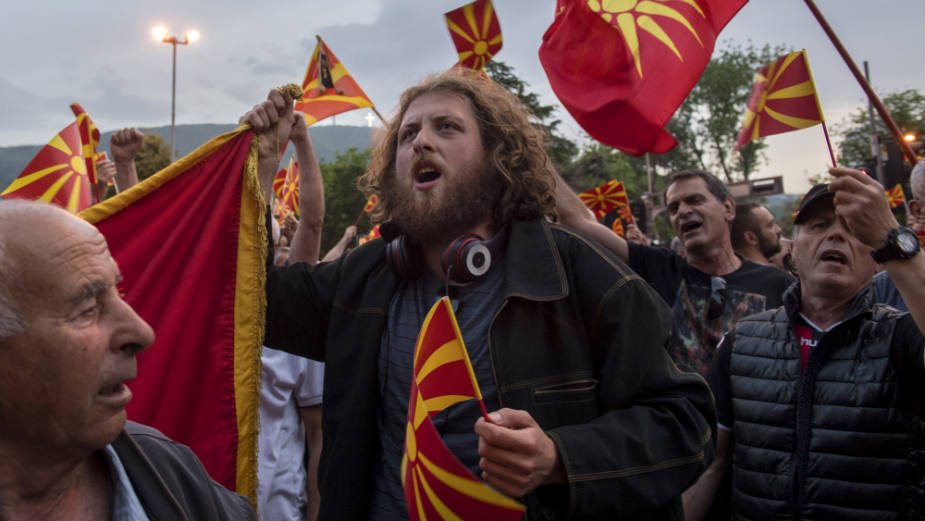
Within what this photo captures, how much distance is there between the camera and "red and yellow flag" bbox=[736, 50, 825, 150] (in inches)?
132

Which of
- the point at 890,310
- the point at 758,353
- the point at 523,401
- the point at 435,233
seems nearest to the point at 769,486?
the point at 758,353

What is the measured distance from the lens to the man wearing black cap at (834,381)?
2270 mm

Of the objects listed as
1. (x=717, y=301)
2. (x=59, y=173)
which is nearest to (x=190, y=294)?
(x=717, y=301)

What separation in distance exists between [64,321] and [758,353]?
2.28 meters

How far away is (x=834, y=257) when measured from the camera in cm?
279

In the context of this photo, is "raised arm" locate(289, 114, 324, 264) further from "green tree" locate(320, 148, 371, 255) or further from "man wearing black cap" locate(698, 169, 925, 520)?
"green tree" locate(320, 148, 371, 255)

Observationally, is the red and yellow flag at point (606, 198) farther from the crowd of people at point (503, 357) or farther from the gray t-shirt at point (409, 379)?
the gray t-shirt at point (409, 379)

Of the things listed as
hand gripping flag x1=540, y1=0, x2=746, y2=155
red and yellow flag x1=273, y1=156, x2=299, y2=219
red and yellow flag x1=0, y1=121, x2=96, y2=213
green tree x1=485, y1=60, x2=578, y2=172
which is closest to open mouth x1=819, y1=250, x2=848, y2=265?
hand gripping flag x1=540, y1=0, x2=746, y2=155

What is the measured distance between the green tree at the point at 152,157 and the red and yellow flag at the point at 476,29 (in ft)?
102

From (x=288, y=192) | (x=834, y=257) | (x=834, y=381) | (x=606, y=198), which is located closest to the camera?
(x=834, y=381)

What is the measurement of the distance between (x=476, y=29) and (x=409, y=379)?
15.4 ft

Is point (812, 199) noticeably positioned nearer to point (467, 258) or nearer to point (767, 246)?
point (467, 258)

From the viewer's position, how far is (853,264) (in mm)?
2734

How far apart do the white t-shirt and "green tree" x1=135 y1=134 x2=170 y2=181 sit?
33.0 metres
